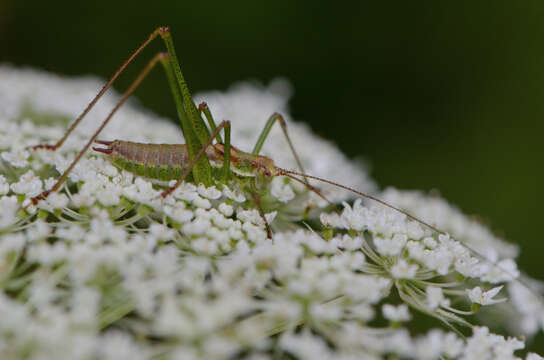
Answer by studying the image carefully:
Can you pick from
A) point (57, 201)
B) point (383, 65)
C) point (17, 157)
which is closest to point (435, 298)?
point (57, 201)

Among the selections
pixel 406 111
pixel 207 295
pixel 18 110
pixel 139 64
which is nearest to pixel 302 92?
pixel 406 111

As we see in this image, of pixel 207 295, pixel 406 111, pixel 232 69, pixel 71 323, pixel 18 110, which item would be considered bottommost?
pixel 71 323

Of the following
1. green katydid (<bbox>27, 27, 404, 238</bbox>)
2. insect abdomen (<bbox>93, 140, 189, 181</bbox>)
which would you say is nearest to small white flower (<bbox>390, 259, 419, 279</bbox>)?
green katydid (<bbox>27, 27, 404, 238</bbox>)

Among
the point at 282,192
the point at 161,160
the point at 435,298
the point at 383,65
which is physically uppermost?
the point at 383,65

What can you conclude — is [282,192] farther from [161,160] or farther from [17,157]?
[17,157]

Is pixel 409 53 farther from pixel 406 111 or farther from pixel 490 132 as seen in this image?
pixel 490 132

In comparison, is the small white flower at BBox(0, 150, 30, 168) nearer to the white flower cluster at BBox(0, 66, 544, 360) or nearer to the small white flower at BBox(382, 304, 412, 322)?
the white flower cluster at BBox(0, 66, 544, 360)
